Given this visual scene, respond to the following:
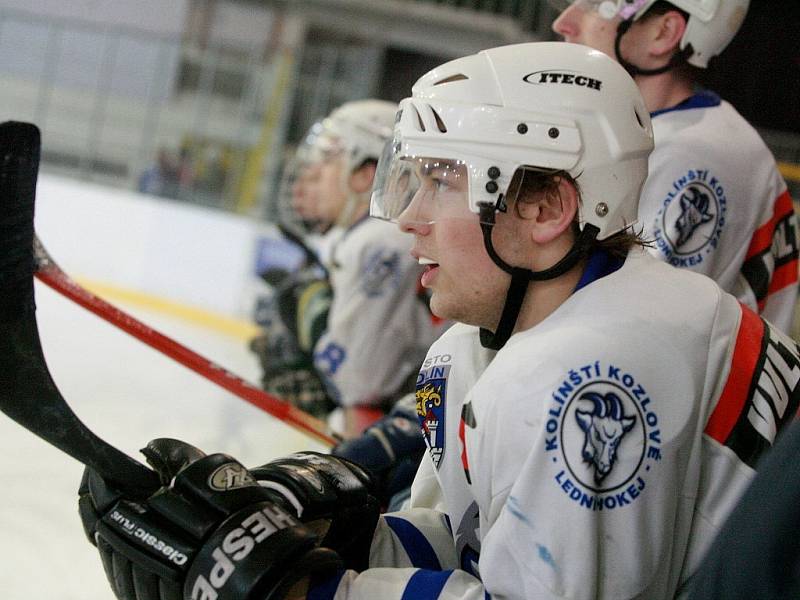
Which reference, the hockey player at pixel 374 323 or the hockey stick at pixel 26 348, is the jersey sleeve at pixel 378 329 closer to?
the hockey player at pixel 374 323

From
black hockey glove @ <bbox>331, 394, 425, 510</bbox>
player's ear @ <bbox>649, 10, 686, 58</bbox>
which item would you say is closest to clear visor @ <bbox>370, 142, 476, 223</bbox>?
black hockey glove @ <bbox>331, 394, 425, 510</bbox>

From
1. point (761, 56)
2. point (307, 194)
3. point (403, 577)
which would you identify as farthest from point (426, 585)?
point (761, 56)

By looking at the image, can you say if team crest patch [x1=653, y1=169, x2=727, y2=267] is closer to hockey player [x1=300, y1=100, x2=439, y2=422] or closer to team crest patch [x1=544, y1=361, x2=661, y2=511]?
team crest patch [x1=544, y1=361, x2=661, y2=511]

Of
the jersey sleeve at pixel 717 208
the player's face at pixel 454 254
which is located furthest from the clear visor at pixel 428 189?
the jersey sleeve at pixel 717 208

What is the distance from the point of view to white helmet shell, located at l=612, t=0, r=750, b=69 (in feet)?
7.29

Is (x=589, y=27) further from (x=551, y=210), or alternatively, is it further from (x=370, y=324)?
(x=370, y=324)

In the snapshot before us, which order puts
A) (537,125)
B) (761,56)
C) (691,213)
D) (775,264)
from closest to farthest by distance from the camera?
1. (537,125)
2. (691,213)
3. (775,264)
4. (761,56)

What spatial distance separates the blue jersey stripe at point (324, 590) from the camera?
1.33 meters

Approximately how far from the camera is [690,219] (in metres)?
2.12

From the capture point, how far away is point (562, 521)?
48.4 inches

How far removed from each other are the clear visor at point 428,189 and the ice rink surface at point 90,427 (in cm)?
48

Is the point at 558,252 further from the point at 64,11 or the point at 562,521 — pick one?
the point at 64,11

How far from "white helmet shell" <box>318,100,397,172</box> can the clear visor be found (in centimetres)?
251

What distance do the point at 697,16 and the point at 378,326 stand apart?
5.41ft
